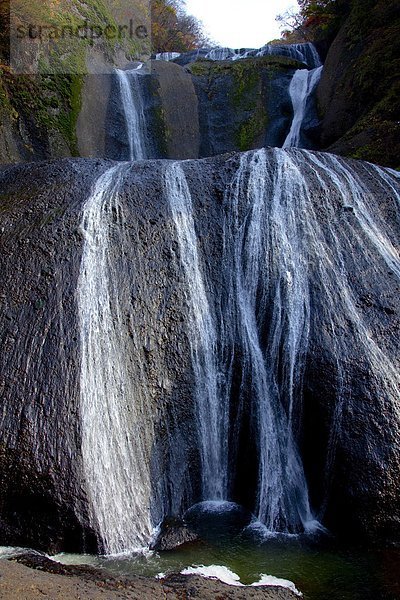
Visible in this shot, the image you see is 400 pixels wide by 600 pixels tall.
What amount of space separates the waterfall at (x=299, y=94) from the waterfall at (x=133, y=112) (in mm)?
3513

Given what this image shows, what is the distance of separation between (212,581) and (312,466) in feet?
6.03

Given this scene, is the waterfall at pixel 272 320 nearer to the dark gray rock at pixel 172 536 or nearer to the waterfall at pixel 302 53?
the dark gray rock at pixel 172 536

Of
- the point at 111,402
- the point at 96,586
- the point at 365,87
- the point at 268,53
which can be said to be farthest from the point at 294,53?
the point at 96,586

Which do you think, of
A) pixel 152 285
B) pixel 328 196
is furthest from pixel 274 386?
pixel 328 196

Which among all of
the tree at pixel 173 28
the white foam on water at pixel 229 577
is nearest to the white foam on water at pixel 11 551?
the white foam on water at pixel 229 577

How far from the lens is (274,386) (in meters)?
5.15

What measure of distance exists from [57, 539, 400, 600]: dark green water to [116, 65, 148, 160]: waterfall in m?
9.65

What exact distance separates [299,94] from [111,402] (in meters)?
11.3

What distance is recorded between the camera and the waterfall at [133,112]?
40.7 feet

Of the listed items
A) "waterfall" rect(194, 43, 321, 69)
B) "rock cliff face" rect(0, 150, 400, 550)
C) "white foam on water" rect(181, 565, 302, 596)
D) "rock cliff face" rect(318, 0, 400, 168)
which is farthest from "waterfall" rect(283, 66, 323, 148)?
"white foam on water" rect(181, 565, 302, 596)

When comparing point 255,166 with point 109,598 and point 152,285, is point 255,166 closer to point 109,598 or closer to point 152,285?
point 152,285

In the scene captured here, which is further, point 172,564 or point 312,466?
point 312,466

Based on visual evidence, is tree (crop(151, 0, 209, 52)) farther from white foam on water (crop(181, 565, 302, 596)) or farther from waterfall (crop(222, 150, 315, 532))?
white foam on water (crop(181, 565, 302, 596))

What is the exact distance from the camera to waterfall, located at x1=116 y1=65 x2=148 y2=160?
12.4 metres
